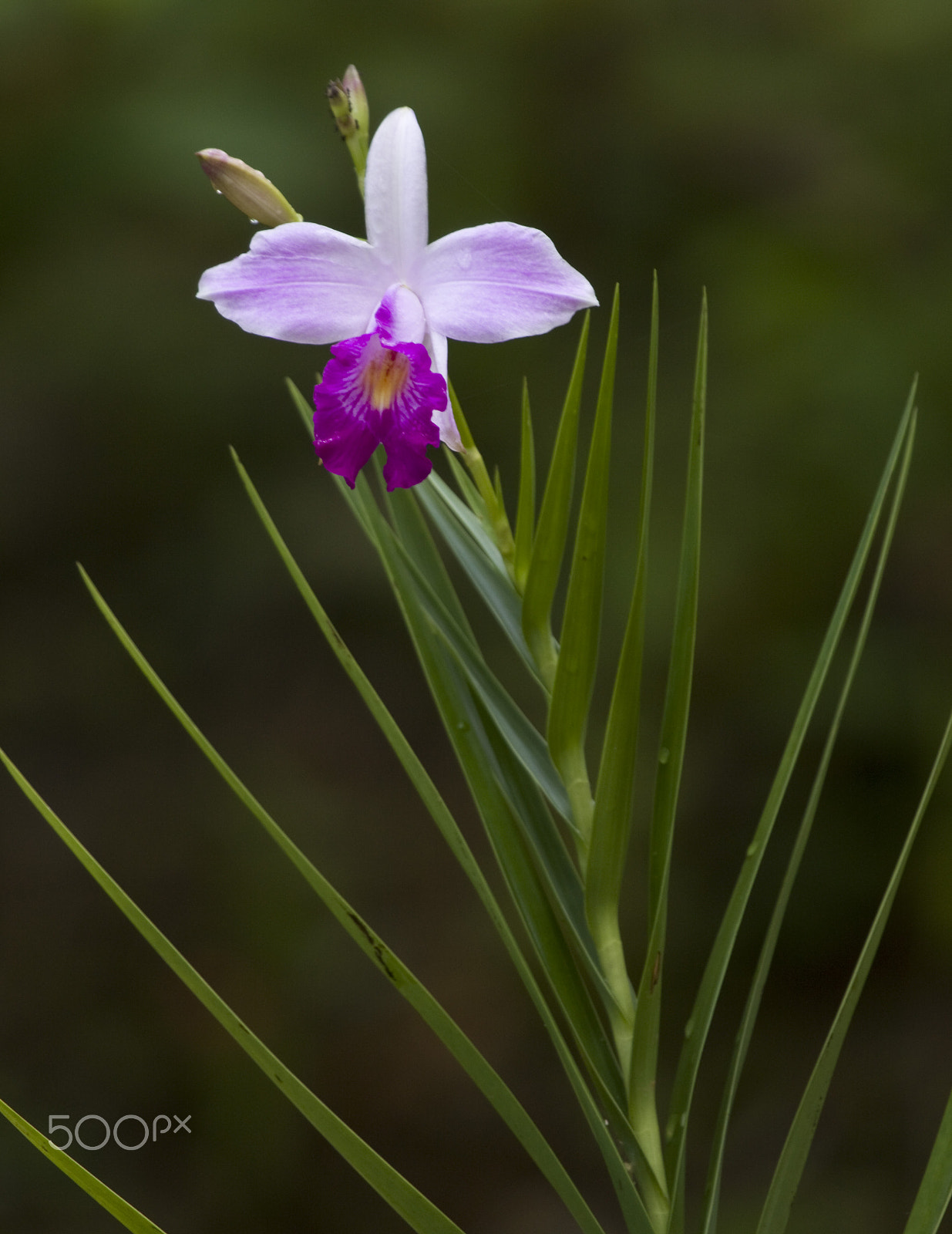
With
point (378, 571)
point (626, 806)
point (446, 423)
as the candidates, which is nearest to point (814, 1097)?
point (626, 806)

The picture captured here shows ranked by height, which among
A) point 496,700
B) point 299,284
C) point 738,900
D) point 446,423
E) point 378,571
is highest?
point 299,284

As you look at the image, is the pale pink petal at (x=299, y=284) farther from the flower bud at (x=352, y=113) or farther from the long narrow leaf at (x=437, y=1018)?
the long narrow leaf at (x=437, y=1018)

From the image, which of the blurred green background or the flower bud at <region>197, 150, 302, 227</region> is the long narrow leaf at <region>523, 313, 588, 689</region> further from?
the blurred green background

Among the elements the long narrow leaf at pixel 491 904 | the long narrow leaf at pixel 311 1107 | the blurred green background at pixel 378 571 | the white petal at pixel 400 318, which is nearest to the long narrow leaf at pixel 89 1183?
the long narrow leaf at pixel 311 1107

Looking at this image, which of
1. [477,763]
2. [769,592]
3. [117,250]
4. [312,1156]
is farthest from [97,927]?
[477,763]

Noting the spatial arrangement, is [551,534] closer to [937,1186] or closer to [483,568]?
[483,568]

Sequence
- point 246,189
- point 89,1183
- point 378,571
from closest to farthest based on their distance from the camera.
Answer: point 89,1183, point 246,189, point 378,571

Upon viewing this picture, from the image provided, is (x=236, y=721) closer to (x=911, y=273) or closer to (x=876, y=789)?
(x=876, y=789)

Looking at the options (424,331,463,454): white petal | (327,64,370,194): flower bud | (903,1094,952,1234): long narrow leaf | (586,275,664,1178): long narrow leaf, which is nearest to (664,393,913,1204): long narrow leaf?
(586,275,664,1178): long narrow leaf
